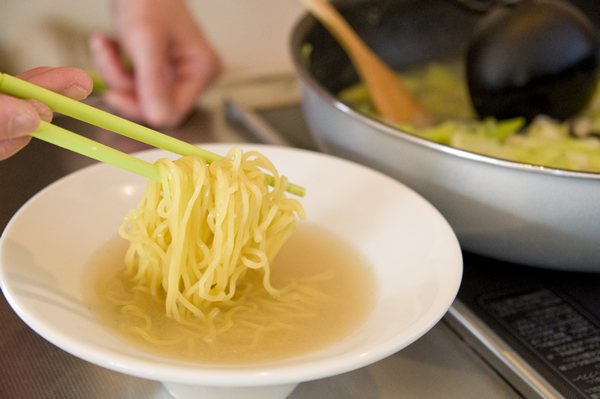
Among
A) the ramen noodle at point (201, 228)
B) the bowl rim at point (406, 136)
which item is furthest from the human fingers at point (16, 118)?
the bowl rim at point (406, 136)

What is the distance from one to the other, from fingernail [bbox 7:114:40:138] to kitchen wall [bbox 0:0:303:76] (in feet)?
4.96

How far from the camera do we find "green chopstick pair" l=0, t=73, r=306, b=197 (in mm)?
639

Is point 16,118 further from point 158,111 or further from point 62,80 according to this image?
point 158,111

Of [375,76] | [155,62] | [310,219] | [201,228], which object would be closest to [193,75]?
[155,62]

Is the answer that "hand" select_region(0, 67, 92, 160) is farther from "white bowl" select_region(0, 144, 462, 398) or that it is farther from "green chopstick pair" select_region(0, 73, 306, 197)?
"white bowl" select_region(0, 144, 462, 398)

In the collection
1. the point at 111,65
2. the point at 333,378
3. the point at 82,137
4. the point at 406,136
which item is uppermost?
the point at 82,137

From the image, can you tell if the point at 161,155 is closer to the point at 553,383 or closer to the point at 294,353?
the point at 294,353

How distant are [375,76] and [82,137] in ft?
Answer: 3.13

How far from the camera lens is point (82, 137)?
26.6 inches

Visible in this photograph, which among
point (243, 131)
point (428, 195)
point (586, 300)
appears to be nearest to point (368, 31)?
point (243, 131)

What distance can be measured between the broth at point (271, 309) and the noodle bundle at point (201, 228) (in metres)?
0.04

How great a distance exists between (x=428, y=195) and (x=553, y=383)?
41 cm

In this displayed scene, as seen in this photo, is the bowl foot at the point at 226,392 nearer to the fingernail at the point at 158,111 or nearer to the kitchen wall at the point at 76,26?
the fingernail at the point at 158,111

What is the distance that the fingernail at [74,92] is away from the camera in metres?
0.72
